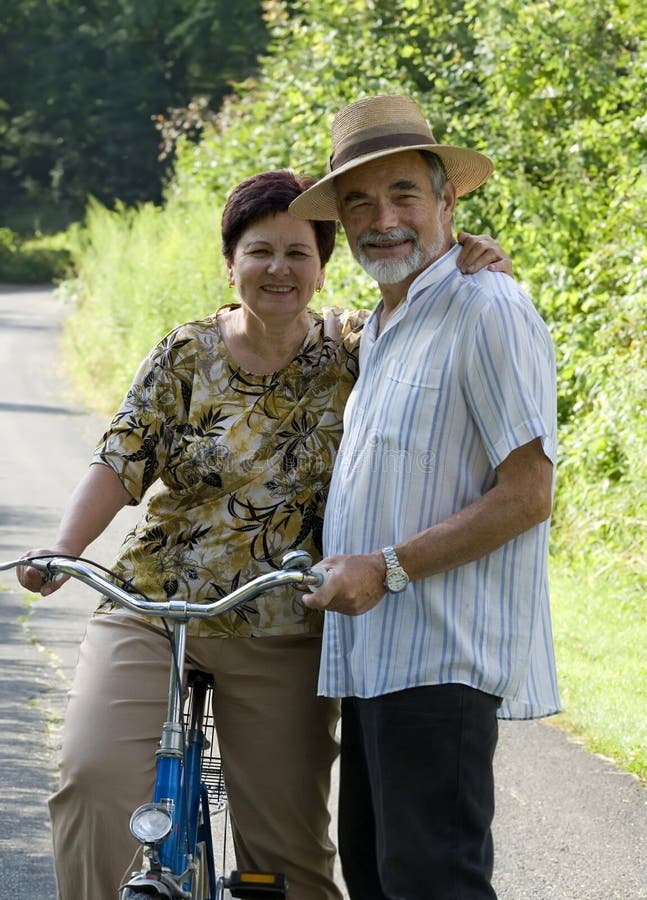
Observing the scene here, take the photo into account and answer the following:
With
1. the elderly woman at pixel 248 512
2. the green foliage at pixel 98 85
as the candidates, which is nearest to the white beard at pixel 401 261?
the elderly woman at pixel 248 512

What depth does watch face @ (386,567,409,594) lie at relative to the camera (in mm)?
2932

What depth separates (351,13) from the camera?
15.3 metres

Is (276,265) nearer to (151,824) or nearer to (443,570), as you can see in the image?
(443,570)

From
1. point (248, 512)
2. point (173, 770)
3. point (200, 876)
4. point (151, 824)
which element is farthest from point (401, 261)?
point (200, 876)

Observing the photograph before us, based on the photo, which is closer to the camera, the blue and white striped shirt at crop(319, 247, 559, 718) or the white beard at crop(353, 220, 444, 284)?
the blue and white striped shirt at crop(319, 247, 559, 718)

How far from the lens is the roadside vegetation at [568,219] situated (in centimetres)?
810

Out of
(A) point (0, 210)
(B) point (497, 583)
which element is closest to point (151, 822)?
(B) point (497, 583)

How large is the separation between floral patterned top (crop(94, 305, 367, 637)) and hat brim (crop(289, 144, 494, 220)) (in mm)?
351

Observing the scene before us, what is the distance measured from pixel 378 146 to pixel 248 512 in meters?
0.87

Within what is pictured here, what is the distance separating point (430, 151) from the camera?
3.30m

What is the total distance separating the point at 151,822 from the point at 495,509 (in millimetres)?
884

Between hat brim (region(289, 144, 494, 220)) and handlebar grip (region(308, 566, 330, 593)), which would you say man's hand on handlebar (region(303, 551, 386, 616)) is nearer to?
handlebar grip (region(308, 566, 330, 593))

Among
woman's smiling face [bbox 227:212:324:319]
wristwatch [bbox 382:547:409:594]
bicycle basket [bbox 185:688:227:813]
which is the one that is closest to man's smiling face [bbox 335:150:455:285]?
woman's smiling face [bbox 227:212:324:319]

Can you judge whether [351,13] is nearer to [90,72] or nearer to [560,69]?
[560,69]
